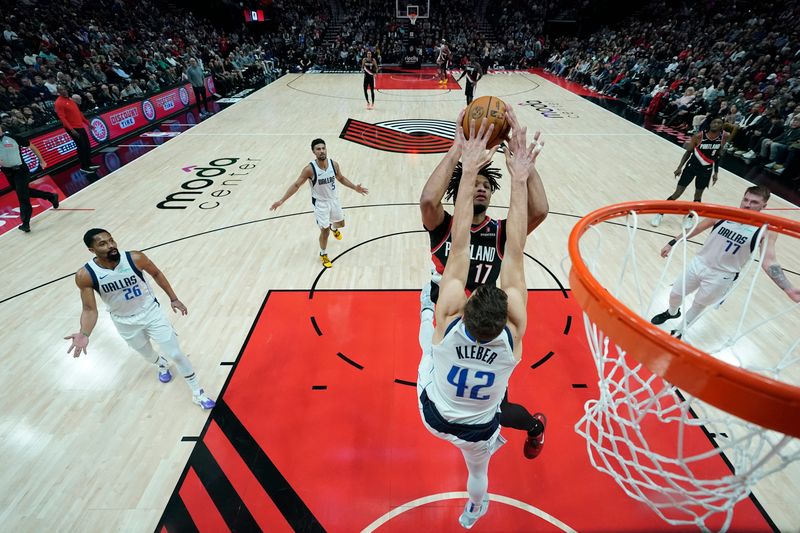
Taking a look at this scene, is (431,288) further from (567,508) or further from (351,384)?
(567,508)

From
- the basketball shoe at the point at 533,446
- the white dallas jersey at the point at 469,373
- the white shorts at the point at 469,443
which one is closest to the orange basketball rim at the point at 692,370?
the white dallas jersey at the point at 469,373

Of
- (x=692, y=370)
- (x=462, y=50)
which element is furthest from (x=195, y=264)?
(x=462, y=50)

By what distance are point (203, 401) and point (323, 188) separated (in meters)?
2.83

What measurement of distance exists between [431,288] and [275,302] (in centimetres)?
245

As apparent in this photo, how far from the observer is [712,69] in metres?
13.7

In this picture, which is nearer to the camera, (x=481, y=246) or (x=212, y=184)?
(x=481, y=246)

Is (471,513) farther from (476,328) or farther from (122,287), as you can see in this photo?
(122,287)

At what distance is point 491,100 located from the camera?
8.67ft

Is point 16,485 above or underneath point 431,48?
underneath

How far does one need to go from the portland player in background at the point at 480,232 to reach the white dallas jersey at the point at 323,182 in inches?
94.8

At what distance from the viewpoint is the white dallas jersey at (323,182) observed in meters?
5.24

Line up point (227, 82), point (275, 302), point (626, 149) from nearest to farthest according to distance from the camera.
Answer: point (275, 302), point (626, 149), point (227, 82)

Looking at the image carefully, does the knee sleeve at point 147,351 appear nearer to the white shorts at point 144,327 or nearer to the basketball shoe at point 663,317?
the white shorts at point 144,327

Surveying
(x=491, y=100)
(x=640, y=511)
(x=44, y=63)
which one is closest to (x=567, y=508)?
(x=640, y=511)
